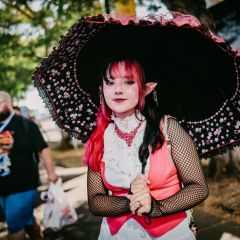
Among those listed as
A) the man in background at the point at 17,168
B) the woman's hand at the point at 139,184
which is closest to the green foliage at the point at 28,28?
the man in background at the point at 17,168

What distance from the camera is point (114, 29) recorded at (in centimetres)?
195

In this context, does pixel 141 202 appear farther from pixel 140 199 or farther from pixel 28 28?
pixel 28 28

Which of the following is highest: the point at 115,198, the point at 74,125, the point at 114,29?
the point at 114,29

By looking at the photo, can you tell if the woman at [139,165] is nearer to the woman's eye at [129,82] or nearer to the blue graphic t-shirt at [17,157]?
the woman's eye at [129,82]

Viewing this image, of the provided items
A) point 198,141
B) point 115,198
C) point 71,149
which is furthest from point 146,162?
point 71,149

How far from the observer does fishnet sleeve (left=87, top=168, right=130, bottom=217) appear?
6.00 feet

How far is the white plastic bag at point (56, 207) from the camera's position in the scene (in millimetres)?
4531

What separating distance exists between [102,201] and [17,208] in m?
2.45

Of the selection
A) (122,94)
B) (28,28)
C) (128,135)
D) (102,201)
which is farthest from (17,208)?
(28,28)

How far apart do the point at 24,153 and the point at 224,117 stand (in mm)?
2686

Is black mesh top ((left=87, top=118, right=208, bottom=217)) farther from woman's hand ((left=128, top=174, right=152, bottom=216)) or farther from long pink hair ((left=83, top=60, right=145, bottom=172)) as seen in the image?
long pink hair ((left=83, top=60, right=145, bottom=172))

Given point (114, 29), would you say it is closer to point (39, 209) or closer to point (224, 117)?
point (224, 117)

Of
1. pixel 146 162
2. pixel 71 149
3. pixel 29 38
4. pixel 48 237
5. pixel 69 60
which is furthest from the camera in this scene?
pixel 71 149

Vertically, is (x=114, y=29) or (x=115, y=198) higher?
(x=114, y=29)
